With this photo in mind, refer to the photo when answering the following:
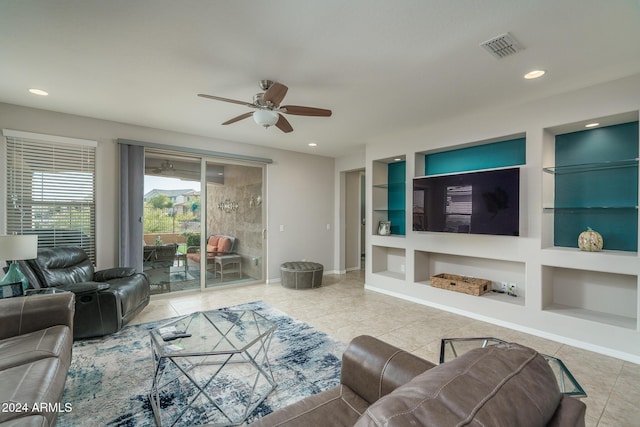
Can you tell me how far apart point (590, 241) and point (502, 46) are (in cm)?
219

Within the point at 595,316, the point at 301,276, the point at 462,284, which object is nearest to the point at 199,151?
the point at 301,276

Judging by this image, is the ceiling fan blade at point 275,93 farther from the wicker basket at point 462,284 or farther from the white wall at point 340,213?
the white wall at point 340,213

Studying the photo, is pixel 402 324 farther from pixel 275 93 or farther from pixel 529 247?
pixel 275 93

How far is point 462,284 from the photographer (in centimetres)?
392

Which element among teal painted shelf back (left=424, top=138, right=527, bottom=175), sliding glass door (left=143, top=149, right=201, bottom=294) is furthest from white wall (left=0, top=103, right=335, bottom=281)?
teal painted shelf back (left=424, top=138, right=527, bottom=175)

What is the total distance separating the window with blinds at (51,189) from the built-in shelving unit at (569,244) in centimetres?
510

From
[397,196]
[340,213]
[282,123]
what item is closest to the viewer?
[282,123]

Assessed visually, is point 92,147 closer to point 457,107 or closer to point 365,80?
point 365,80

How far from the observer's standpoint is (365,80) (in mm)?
2840

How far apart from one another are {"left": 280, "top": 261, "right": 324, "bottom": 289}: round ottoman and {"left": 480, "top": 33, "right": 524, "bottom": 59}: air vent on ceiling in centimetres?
400

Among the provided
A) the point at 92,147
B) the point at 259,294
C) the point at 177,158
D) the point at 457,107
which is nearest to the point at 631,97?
the point at 457,107

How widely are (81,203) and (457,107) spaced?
5.10 meters

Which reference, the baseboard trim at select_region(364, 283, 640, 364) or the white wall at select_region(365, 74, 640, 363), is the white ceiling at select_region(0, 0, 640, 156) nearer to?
the white wall at select_region(365, 74, 640, 363)

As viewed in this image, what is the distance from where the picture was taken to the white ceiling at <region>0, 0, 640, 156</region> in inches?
74.6
